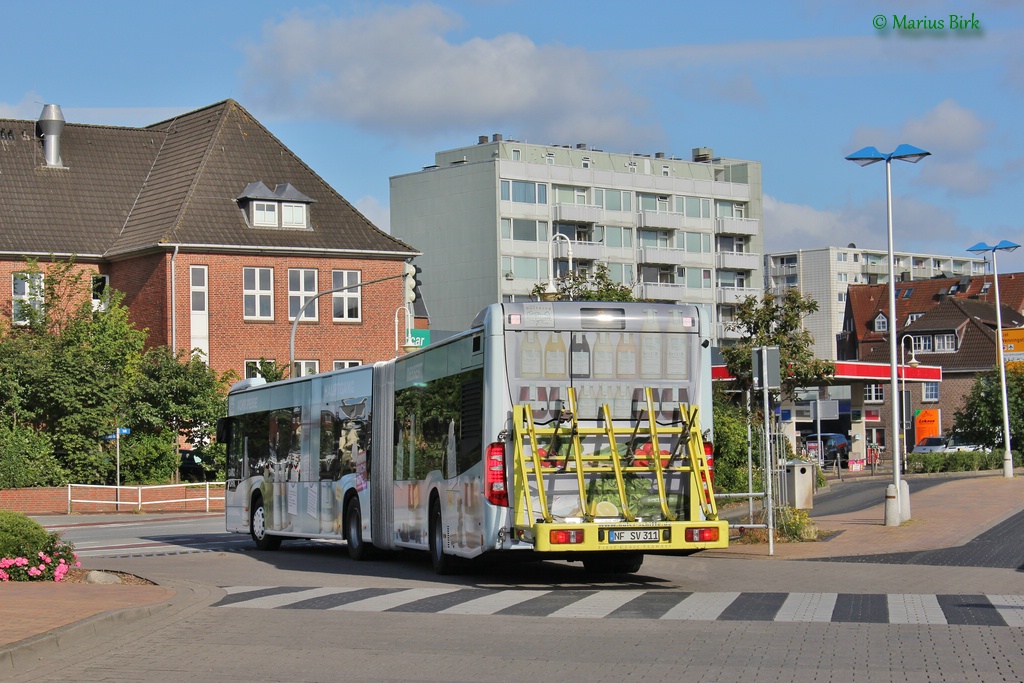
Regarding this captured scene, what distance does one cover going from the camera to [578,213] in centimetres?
9506

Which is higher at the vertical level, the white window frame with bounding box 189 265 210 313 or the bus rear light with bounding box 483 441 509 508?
the white window frame with bounding box 189 265 210 313

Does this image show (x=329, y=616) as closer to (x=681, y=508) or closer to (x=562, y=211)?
(x=681, y=508)

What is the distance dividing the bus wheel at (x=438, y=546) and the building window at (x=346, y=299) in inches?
1563

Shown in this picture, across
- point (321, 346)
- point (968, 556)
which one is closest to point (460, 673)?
point (968, 556)

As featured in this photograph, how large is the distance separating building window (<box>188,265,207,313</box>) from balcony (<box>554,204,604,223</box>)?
41836 millimetres

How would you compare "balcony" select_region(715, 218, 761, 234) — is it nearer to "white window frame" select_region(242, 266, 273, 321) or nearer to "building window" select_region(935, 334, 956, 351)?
"building window" select_region(935, 334, 956, 351)

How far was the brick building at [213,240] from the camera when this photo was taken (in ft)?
181

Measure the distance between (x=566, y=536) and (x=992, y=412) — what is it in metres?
51.9

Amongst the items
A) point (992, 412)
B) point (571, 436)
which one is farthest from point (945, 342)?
point (571, 436)

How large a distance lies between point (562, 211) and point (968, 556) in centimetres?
7588

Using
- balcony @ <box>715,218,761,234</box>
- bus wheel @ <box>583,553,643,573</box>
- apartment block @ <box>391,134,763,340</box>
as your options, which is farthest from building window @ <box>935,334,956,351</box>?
bus wheel @ <box>583,553,643,573</box>

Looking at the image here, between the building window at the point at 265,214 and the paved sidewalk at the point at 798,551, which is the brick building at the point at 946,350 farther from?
the paved sidewalk at the point at 798,551

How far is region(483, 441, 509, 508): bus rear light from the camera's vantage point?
1605 centimetres

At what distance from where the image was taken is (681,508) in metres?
16.1
